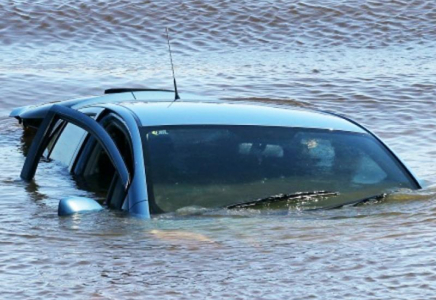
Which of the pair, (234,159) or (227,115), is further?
(227,115)

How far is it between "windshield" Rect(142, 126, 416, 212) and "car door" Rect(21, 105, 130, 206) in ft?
0.60

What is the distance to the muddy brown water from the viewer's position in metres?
6.01

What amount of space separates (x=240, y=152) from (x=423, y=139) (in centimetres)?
450

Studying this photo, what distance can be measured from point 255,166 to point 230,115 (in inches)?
18.4

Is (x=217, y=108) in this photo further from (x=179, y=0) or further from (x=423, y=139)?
(x=179, y=0)

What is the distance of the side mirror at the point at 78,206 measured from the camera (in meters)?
6.73

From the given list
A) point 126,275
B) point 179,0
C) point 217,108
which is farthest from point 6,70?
point 126,275

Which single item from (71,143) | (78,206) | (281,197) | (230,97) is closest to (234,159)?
(281,197)

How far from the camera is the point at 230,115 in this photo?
7180 millimetres

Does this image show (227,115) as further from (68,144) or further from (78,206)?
(68,144)

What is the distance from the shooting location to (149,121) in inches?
277

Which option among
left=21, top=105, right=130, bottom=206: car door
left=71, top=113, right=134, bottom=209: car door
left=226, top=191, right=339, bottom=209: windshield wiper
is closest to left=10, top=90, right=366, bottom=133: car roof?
left=71, top=113, right=134, bottom=209: car door

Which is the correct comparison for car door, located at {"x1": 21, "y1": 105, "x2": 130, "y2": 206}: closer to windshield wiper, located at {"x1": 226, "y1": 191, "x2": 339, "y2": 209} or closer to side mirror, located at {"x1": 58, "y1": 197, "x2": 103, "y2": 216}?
side mirror, located at {"x1": 58, "y1": 197, "x2": 103, "y2": 216}

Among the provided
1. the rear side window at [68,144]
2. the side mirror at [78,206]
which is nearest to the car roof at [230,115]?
the side mirror at [78,206]
